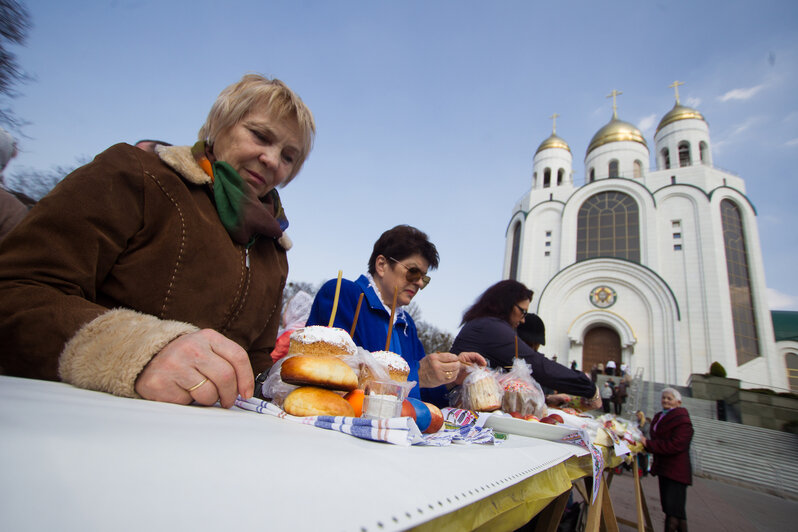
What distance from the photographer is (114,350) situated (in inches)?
28.1

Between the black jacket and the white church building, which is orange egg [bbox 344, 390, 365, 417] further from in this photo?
the white church building

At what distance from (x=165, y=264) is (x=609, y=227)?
1042 inches

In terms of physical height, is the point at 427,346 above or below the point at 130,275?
above

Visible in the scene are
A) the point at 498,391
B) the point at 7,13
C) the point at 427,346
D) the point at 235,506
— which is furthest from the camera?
the point at 427,346

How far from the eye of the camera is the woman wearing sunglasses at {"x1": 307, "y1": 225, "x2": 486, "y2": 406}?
2236 mm

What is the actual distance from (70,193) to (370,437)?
0.94m

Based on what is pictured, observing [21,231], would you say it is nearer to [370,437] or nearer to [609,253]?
[370,437]

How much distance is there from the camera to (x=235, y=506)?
0.33 metres

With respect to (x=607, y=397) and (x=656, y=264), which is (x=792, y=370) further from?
(x=607, y=397)

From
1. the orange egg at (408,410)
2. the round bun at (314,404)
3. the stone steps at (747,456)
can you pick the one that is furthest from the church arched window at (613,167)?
the round bun at (314,404)

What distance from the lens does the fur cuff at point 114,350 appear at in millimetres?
698

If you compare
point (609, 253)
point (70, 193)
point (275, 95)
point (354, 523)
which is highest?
point (609, 253)

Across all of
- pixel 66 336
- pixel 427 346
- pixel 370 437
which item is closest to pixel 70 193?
pixel 66 336

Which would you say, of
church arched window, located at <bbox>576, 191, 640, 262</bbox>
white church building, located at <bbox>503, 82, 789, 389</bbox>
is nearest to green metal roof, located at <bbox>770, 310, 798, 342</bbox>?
white church building, located at <bbox>503, 82, 789, 389</bbox>
